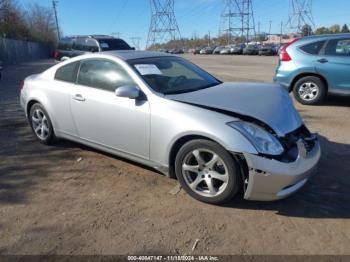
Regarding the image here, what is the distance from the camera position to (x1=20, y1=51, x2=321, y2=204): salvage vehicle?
348cm

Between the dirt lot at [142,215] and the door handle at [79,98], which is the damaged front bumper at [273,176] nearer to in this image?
the dirt lot at [142,215]

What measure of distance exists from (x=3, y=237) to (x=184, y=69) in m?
3.04

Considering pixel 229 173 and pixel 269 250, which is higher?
pixel 229 173

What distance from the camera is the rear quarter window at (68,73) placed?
16.6 ft

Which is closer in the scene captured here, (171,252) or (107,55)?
(171,252)

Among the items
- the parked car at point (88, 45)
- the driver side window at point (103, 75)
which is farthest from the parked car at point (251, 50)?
the driver side window at point (103, 75)

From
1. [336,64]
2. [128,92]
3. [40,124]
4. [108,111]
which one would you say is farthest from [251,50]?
[128,92]

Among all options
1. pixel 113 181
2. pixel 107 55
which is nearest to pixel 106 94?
pixel 107 55

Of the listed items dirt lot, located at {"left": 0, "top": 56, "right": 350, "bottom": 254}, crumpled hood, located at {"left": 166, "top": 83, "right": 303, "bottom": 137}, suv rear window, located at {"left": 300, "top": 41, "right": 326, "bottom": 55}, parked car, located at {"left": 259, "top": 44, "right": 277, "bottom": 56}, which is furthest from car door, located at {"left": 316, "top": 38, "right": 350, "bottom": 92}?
parked car, located at {"left": 259, "top": 44, "right": 277, "bottom": 56}

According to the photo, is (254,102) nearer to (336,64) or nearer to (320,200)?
(320,200)

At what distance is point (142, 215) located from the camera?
3668 mm

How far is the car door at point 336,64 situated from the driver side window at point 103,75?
17.3 feet

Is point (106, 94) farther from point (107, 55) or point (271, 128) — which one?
point (271, 128)

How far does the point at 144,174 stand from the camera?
4.62 metres
